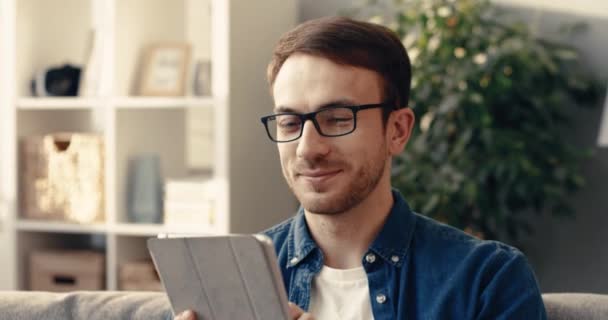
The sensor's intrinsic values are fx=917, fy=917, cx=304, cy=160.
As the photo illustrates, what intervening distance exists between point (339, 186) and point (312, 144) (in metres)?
0.08

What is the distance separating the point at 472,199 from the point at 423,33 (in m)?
0.60

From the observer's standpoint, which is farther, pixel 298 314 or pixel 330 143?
pixel 330 143

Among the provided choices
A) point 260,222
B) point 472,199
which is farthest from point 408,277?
point 260,222

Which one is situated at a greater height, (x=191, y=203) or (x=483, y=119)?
(x=483, y=119)

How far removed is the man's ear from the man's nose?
14cm

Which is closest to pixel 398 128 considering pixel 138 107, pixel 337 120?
pixel 337 120

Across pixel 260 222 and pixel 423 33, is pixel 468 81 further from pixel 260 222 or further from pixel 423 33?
pixel 260 222

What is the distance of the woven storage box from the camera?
347 centimetres

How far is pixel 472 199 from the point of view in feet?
9.95

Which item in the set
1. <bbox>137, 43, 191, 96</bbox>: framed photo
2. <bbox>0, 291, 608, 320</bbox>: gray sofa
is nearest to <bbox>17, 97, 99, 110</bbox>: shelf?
<bbox>137, 43, 191, 96</bbox>: framed photo

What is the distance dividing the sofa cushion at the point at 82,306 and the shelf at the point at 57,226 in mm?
1643

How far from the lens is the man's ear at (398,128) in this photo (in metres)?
1.58

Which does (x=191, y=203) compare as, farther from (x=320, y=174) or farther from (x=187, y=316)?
(x=187, y=316)

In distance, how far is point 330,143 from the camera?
4.87 ft
